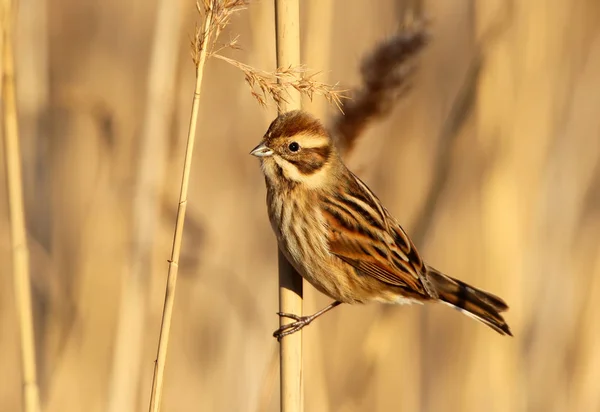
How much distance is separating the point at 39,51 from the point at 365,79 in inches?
70.4

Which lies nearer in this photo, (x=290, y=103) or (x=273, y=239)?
(x=290, y=103)

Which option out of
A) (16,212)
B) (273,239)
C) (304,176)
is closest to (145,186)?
(304,176)

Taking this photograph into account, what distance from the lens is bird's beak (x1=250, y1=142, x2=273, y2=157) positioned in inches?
99.8

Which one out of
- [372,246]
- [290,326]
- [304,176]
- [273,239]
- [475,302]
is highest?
[273,239]

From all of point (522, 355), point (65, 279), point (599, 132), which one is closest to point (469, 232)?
point (522, 355)

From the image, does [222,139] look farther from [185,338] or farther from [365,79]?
[365,79]

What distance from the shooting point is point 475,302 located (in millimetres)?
2992

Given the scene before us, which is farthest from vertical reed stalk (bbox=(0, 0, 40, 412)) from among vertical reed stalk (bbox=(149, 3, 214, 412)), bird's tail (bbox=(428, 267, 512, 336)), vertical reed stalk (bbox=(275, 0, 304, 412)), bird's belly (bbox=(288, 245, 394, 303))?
bird's tail (bbox=(428, 267, 512, 336))

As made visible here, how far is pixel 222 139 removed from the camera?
14.3ft

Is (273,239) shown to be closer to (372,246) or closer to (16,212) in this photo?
(372,246)

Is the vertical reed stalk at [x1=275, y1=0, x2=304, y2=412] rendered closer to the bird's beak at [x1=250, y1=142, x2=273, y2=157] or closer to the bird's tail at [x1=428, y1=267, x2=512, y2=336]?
the bird's beak at [x1=250, y1=142, x2=273, y2=157]

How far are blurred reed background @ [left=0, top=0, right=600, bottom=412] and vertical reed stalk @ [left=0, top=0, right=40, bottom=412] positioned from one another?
0.82 m

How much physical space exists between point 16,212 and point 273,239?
236 cm

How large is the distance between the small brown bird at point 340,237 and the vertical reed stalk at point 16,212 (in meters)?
0.76
